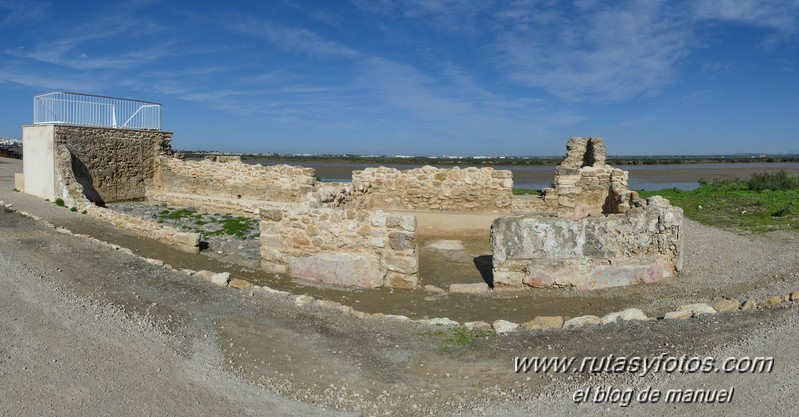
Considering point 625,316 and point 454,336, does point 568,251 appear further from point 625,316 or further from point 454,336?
point 454,336

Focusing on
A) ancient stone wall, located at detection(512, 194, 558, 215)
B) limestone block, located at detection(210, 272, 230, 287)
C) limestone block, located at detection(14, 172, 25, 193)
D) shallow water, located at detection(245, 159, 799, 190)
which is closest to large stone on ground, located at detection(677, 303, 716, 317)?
limestone block, located at detection(210, 272, 230, 287)

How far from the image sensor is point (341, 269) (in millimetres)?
9102

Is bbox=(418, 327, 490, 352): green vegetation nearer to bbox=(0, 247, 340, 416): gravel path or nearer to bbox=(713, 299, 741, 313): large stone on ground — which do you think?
bbox=(0, 247, 340, 416): gravel path

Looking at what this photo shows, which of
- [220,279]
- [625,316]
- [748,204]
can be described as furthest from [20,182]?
[748,204]

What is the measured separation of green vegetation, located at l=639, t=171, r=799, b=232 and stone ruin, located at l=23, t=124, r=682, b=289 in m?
2.88

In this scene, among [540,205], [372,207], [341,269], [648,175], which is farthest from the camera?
[648,175]

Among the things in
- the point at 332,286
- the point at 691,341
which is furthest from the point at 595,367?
the point at 332,286

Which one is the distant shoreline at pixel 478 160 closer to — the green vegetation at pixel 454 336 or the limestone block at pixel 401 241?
the limestone block at pixel 401 241

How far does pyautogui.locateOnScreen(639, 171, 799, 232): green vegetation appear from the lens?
44.2 ft

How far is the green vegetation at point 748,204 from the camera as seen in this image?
13484 mm

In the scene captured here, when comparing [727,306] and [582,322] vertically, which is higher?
[727,306]

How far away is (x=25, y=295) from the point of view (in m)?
6.82

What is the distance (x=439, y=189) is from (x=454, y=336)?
9.08 metres

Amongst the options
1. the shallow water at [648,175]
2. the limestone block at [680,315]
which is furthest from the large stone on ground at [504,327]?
the shallow water at [648,175]
